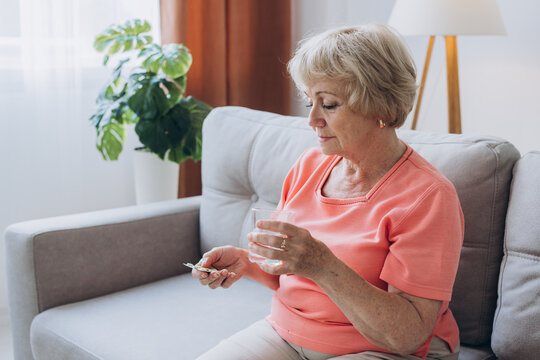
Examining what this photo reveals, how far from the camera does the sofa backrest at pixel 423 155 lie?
4.71 ft

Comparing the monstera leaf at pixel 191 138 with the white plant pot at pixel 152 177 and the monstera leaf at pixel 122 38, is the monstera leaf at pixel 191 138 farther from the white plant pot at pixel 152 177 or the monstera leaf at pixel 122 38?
the monstera leaf at pixel 122 38

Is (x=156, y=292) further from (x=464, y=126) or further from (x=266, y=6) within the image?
(x=266, y=6)

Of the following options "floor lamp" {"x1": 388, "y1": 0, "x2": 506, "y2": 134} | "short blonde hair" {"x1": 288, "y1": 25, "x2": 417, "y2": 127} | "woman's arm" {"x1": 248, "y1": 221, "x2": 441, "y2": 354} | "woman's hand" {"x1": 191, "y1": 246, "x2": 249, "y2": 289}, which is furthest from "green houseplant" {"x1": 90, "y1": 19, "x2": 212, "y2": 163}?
"woman's arm" {"x1": 248, "y1": 221, "x2": 441, "y2": 354}

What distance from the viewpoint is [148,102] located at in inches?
99.5

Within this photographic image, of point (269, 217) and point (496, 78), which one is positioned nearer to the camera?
point (269, 217)

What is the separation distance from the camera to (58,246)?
183 cm

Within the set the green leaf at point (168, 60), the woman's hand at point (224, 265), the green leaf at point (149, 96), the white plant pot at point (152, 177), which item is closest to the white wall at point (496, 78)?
the green leaf at point (168, 60)

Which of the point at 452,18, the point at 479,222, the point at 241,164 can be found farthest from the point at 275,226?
the point at 452,18

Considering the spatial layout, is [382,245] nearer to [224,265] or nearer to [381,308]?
[381,308]

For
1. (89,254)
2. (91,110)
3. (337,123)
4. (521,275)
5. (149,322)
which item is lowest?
(149,322)

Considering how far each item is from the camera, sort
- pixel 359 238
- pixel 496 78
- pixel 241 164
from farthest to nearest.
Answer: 1. pixel 496 78
2. pixel 241 164
3. pixel 359 238

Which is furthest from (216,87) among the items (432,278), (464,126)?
(432,278)

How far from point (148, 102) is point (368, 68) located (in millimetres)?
1451

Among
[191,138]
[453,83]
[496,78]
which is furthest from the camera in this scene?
[191,138]
